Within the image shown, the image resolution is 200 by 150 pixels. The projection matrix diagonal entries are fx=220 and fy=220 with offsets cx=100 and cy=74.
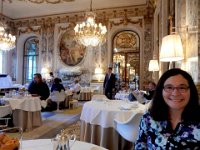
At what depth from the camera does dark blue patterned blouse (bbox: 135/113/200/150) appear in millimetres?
1564

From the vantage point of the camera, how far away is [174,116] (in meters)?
1.71

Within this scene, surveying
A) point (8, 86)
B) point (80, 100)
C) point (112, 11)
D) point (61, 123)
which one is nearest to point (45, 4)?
point (112, 11)

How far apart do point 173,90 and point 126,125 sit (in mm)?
1990

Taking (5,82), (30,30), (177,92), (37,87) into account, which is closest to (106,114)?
(177,92)

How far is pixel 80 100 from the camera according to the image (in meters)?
13.2

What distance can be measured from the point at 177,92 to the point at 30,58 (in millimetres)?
15712

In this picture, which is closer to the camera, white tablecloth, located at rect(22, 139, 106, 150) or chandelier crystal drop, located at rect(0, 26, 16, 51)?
white tablecloth, located at rect(22, 139, 106, 150)

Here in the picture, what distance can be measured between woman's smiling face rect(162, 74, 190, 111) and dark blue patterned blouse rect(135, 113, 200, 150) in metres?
0.14

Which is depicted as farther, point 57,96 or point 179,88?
point 57,96

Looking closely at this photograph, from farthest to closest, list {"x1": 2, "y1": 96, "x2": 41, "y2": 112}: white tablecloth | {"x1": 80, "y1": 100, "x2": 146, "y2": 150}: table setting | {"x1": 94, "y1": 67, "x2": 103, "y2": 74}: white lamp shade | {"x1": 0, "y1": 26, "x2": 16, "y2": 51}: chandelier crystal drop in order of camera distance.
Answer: {"x1": 94, "y1": 67, "x2": 103, "y2": 74}: white lamp shade < {"x1": 0, "y1": 26, "x2": 16, "y2": 51}: chandelier crystal drop < {"x1": 2, "y1": 96, "x2": 41, "y2": 112}: white tablecloth < {"x1": 80, "y1": 100, "x2": 146, "y2": 150}: table setting

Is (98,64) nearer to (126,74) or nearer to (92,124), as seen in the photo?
(126,74)

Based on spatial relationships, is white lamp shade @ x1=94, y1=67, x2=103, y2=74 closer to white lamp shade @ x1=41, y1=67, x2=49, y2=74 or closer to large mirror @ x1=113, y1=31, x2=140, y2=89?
large mirror @ x1=113, y1=31, x2=140, y2=89

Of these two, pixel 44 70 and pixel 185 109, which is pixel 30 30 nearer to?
pixel 44 70

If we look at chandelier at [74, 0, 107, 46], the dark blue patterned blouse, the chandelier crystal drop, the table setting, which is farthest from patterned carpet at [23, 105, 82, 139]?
the chandelier crystal drop
